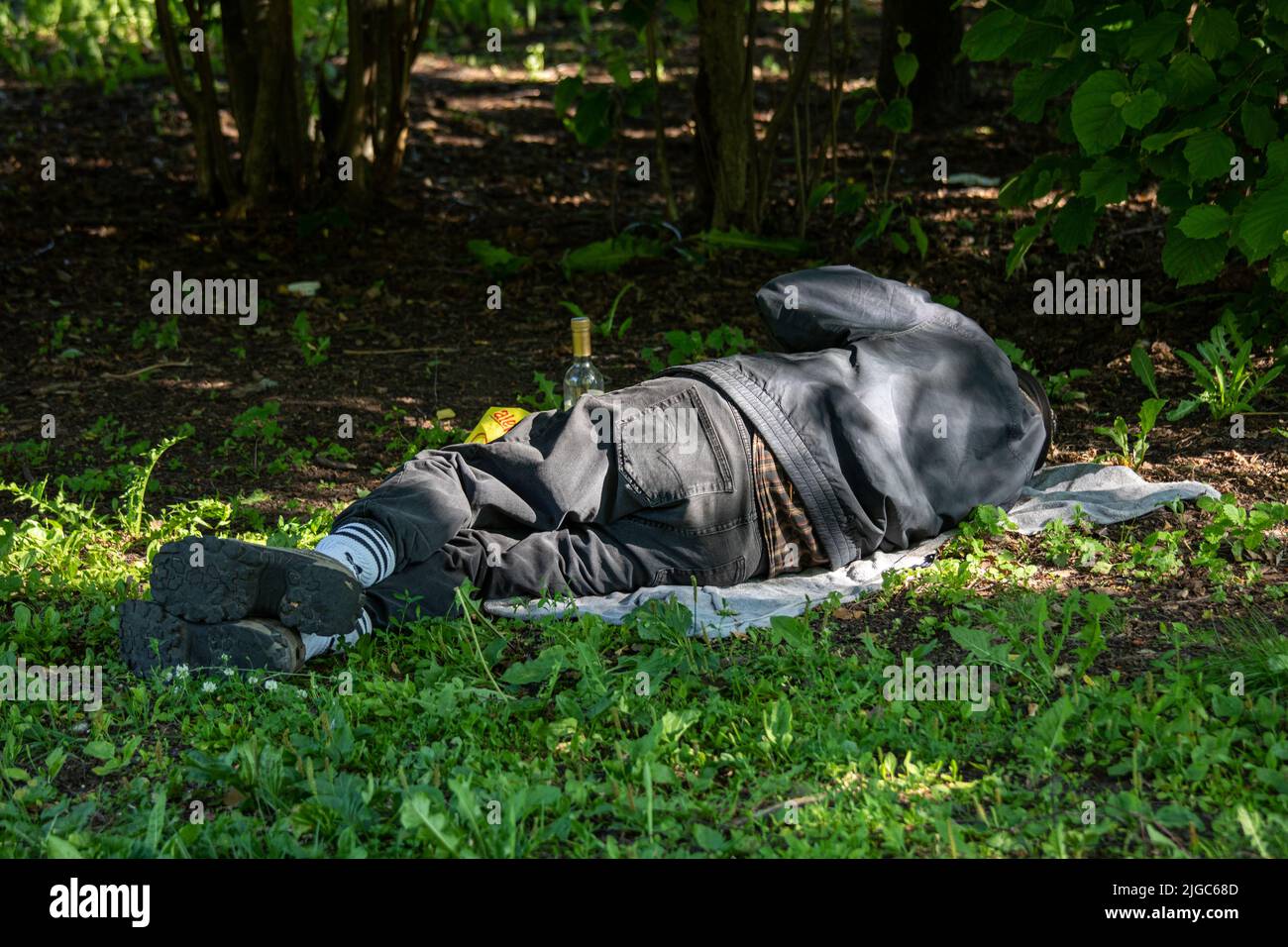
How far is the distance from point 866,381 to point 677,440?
620mm

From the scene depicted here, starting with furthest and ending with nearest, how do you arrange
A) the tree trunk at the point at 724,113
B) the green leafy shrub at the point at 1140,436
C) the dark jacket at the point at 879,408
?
the tree trunk at the point at 724,113 → the green leafy shrub at the point at 1140,436 → the dark jacket at the point at 879,408

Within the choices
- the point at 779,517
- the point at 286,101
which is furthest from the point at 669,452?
the point at 286,101

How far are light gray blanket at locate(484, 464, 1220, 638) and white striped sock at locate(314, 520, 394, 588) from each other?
33 centimetres

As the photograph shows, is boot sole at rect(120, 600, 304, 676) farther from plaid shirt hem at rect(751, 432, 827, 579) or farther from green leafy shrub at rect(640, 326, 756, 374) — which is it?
green leafy shrub at rect(640, 326, 756, 374)

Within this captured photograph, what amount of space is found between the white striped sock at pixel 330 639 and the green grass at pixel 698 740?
1.3 inches

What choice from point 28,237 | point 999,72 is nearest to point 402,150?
point 28,237

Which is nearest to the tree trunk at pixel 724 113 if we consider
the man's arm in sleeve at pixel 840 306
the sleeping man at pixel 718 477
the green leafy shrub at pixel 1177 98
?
the green leafy shrub at pixel 1177 98

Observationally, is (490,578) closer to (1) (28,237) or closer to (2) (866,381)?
(2) (866,381)

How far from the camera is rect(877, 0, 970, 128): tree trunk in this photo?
7.94 metres

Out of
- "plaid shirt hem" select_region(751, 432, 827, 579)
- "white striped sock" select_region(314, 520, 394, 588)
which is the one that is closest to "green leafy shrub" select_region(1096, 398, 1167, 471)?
"plaid shirt hem" select_region(751, 432, 827, 579)

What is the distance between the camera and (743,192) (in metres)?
6.74

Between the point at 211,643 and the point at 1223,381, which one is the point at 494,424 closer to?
the point at 211,643

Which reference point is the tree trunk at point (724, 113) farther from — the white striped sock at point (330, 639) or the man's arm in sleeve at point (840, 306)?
the white striped sock at point (330, 639)

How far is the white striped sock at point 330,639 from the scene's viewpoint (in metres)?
3.21
